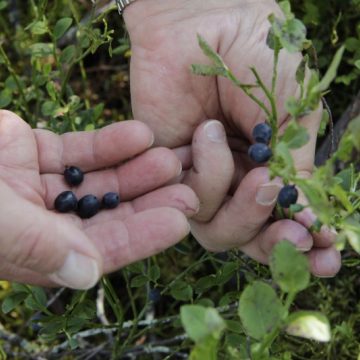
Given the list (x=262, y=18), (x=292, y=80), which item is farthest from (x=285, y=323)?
(x=262, y=18)

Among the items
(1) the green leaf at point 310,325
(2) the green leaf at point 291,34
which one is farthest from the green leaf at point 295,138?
(1) the green leaf at point 310,325

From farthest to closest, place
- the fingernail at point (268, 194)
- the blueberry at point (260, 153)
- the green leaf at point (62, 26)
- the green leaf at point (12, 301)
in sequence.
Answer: the green leaf at point (62, 26), the green leaf at point (12, 301), the fingernail at point (268, 194), the blueberry at point (260, 153)

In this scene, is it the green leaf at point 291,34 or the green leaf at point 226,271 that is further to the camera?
the green leaf at point 226,271

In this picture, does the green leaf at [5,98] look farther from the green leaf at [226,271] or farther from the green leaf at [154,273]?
the green leaf at [226,271]

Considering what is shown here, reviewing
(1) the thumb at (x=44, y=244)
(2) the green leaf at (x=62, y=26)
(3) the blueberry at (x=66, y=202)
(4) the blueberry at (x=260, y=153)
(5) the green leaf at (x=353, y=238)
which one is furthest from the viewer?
(2) the green leaf at (x=62, y=26)

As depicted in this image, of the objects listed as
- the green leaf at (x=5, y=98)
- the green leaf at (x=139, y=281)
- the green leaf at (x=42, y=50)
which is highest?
the green leaf at (x=42, y=50)

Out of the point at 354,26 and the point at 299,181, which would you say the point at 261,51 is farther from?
the point at 354,26

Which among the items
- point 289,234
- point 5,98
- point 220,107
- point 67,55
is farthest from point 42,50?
point 289,234

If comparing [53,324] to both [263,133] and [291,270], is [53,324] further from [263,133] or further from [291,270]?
[291,270]
